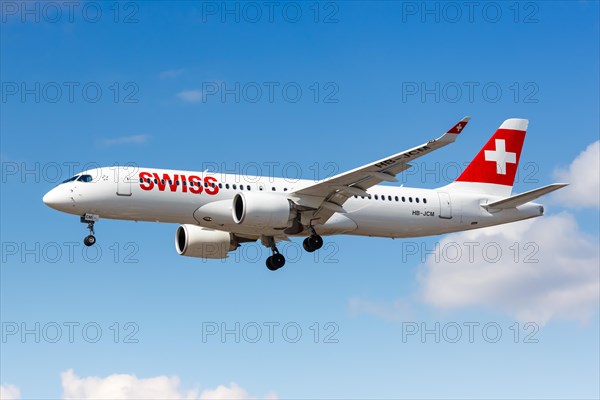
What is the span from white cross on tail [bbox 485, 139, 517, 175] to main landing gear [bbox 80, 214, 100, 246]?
18.9 m

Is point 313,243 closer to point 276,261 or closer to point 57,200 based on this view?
point 276,261

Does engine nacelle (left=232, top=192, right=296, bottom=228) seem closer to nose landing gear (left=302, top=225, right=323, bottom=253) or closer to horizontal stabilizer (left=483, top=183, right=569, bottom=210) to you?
nose landing gear (left=302, top=225, right=323, bottom=253)

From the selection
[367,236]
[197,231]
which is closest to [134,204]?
[197,231]

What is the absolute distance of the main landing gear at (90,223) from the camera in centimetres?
4203

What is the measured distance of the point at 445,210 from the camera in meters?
47.3

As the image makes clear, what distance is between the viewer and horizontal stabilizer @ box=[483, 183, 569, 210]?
1692 inches

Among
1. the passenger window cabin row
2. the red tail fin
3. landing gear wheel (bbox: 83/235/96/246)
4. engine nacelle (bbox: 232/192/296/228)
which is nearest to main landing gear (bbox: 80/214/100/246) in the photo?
landing gear wheel (bbox: 83/235/96/246)

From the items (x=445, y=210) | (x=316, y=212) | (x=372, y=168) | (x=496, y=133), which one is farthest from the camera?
(x=496, y=133)

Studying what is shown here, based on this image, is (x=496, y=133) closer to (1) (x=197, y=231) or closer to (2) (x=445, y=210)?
(2) (x=445, y=210)

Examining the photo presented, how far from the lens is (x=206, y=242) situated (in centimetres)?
4784

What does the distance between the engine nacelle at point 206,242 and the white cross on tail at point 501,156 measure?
12761 millimetres

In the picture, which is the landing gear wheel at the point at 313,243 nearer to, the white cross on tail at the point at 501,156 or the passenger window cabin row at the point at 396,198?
the passenger window cabin row at the point at 396,198

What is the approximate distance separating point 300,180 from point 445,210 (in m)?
6.70

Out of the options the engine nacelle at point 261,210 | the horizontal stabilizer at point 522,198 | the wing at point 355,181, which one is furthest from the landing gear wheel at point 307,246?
the horizontal stabilizer at point 522,198
